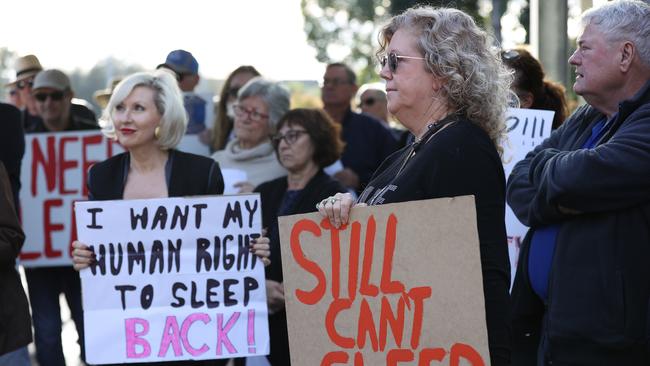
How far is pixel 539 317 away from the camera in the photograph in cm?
409

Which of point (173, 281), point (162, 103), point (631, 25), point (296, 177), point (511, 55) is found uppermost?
point (631, 25)

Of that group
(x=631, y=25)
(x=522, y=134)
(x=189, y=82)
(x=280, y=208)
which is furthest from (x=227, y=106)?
(x=631, y=25)

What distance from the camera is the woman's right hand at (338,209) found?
3.18 meters

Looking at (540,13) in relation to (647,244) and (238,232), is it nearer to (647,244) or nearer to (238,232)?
(238,232)

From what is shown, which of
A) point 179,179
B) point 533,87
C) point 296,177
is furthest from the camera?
point 296,177

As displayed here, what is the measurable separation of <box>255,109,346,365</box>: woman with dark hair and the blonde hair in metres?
0.84

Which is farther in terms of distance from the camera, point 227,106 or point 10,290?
point 227,106

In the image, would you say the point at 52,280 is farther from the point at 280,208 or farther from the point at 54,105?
the point at 280,208

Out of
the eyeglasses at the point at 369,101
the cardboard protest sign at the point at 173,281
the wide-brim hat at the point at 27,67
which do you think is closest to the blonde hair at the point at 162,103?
the cardboard protest sign at the point at 173,281

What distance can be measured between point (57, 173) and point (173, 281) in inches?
111

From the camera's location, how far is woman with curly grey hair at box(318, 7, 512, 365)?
3.20 meters

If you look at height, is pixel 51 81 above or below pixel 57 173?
above

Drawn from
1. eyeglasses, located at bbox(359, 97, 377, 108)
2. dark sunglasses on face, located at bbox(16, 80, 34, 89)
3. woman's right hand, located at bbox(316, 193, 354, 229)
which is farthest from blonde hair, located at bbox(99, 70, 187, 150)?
eyeglasses, located at bbox(359, 97, 377, 108)

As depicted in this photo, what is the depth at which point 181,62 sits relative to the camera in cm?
707
